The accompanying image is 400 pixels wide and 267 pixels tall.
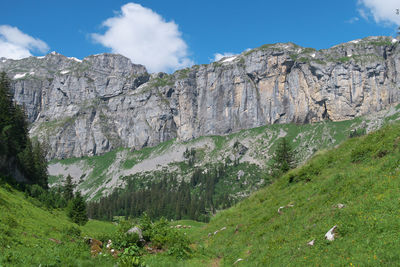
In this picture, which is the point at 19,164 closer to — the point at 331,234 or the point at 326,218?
the point at 326,218

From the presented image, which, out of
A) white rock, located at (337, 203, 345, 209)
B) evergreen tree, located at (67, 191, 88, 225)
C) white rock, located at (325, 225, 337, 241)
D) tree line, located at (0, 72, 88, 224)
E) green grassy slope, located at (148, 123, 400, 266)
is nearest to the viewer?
green grassy slope, located at (148, 123, 400, 266)

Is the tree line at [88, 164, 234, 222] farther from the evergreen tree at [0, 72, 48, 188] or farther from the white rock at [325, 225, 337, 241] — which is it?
the white rock at [325, 225, 337, 241]

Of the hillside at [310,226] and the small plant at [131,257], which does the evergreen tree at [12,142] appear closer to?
the hillside at [310,226]

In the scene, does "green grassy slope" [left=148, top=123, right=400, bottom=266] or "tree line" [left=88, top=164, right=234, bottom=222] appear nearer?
"green grassy slope" [left=148, top=123, right=400, bottom=266]

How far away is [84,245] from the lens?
16.3 metres

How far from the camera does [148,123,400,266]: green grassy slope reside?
12.6m

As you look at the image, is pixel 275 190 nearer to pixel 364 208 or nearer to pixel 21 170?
pixel 364 208

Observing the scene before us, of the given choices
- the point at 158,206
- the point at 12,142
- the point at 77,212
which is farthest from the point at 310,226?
the point at 158,206

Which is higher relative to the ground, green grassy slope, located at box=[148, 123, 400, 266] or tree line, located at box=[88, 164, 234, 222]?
green grassy slope, located at box=[148, 123, 400, 266]

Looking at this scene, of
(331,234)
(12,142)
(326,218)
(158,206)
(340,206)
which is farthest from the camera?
(158,206)

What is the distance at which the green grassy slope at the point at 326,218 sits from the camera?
1255cm

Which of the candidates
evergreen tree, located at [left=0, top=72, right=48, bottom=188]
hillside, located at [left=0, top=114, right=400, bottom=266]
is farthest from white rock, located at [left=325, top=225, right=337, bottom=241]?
evergreen tree, located at [left=0, top=72, right=48, bottom=188]

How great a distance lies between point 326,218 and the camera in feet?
53.5

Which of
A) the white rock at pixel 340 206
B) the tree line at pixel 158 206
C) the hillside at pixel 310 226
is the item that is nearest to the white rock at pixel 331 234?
the hillside at pixel 310 226
